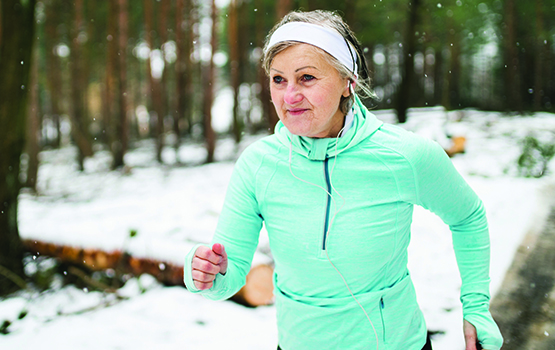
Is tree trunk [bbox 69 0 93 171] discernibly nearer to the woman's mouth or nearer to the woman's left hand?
the woman's mouth

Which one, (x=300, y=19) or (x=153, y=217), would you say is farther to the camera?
(x=153, y=217)

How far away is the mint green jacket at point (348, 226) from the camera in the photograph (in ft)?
4.26

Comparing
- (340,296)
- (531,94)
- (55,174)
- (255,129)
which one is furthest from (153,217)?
(531,94)

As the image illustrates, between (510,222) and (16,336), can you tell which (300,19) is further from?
(510,222)

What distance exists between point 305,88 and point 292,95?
49mm

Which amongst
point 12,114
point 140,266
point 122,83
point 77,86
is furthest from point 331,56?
point 77,86

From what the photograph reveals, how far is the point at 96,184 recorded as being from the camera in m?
11.3

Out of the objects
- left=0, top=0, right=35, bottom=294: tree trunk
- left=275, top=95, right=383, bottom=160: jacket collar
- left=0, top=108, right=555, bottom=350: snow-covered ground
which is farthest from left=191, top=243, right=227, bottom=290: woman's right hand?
left=0, top=0, right=35, bottom=294: tree trunk

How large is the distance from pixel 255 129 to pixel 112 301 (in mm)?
17301

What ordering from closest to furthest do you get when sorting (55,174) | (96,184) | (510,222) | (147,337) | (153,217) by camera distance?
1. (147,337)
2. (510,222)
3. (153,217)
4. (96,184)
5. (55,174)

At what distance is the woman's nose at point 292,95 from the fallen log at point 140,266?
2909 millimetres

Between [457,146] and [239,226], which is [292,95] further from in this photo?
[457,146]

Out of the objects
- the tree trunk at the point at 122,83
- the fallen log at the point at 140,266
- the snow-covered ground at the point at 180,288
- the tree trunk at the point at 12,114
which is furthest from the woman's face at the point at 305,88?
the tree trunk at the point at 122,83

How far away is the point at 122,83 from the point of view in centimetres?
1246
